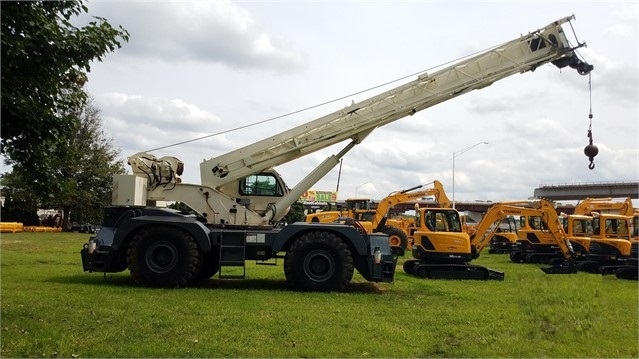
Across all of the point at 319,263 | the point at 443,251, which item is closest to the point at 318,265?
the point at 319,263

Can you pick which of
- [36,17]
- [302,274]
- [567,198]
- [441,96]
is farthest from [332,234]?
[567,198]

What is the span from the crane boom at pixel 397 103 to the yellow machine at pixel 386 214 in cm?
945

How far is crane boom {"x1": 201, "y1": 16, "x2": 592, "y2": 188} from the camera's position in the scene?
1562 cm

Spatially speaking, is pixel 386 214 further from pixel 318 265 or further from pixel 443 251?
pixel 318 265

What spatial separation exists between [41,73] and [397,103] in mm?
9902

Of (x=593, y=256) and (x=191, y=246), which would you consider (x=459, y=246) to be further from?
(x=191, y=246)

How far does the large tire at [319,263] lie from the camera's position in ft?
44.1

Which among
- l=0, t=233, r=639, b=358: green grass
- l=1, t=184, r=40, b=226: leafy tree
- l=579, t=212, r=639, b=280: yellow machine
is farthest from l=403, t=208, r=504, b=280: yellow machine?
l=1, t=184, r=40, b=226: leafy tree

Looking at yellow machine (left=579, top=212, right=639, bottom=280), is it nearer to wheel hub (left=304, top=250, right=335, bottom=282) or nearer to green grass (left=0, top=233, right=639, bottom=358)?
green grass (left=0, top=233, right=639, bottom=358)

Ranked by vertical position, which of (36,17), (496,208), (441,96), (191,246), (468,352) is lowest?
(468,352)

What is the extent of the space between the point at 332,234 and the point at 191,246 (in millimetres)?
3342

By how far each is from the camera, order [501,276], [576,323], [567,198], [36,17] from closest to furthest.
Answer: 1. [36,17]
2. [576,323]
3. [501,276]
4. [567,198]

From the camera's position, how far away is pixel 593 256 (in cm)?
2188

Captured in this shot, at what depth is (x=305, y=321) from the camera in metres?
9.53
